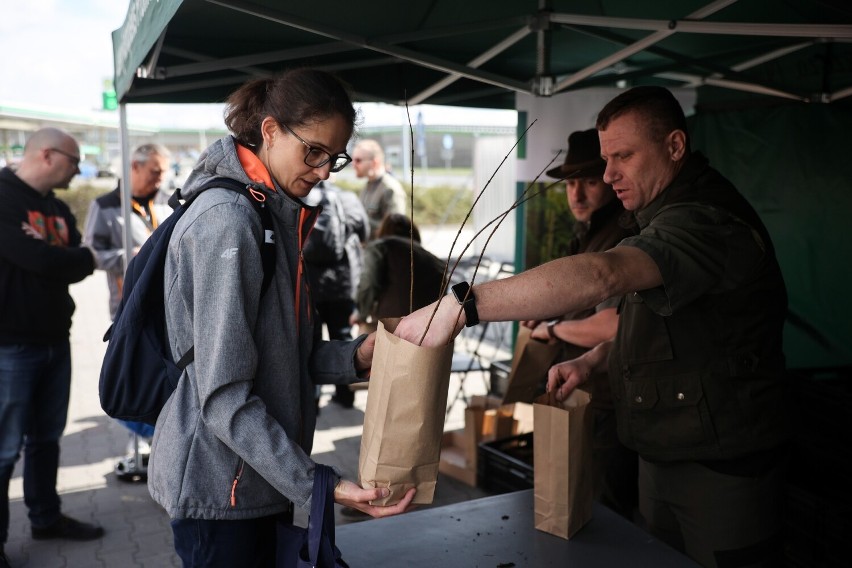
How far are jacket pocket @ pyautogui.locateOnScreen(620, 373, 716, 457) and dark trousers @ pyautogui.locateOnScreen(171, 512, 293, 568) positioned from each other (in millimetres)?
1048

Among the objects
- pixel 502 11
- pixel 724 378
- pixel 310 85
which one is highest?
pixel 502 11

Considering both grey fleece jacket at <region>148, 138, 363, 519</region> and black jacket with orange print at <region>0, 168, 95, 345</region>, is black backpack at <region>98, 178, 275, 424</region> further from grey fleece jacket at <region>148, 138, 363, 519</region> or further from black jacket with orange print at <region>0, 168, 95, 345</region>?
black jacket with orange print at <region>0, 168, 95, 345</region>

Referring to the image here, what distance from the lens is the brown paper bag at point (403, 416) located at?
1.25 meters

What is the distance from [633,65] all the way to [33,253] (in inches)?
132

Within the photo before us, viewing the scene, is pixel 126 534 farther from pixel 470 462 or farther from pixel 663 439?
pixel 663 439

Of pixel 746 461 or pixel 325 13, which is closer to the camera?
pixel 746 461

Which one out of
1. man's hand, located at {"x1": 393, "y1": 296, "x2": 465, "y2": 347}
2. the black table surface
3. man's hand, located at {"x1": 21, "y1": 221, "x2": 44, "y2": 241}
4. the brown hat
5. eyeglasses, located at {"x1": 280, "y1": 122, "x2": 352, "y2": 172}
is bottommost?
the black table surface

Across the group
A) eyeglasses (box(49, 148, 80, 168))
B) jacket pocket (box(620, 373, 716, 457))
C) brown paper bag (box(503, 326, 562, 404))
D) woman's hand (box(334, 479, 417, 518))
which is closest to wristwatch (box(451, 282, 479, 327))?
woman's hand (box(334, 479, 417, 518))

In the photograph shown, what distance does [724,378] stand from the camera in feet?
6.12

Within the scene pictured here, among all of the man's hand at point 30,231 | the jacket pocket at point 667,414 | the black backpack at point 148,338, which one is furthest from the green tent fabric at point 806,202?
the man's hand at point 30,231

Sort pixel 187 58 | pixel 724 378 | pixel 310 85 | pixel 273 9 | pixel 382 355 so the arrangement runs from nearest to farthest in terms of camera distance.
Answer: pixel 382 355, pixel 310 85, pixel 724 378, pixel 273 9, pixel 187 58

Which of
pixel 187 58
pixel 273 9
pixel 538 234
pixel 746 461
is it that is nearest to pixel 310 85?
pixel 273 9

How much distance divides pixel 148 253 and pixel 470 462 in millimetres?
2992

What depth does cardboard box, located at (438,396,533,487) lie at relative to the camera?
413 cm
